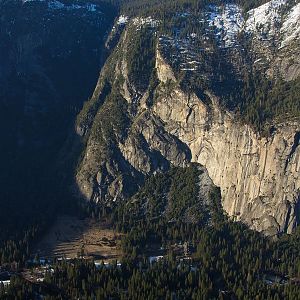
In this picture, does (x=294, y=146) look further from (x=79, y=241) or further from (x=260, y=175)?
(x=79, y=241)

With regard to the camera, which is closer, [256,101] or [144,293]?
[144,293]

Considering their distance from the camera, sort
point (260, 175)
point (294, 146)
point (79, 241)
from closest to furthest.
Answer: point (294, 146) → point (79, 241) → point (260, 175)

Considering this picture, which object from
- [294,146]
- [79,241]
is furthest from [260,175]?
[79,241]

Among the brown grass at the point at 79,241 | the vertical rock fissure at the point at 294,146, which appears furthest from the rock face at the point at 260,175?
the brown grass at the point at 79,241

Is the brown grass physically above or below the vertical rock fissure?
below

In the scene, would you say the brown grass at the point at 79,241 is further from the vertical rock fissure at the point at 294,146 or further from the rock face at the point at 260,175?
the vertical rock fissure at the point at 294,146

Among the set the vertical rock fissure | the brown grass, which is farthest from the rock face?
the brown grass

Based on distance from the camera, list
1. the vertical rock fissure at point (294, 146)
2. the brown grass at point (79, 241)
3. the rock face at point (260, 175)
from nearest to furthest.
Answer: the brown grass at point (79, 241), the rock face at point (260, 175), the vertical rock fissure at point (294, 146)

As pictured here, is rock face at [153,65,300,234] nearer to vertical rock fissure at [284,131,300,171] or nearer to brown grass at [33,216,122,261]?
vertical rock fissure at [284,131,300,171]

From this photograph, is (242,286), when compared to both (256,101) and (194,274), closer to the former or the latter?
(194,274)

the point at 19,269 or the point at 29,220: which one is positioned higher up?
the point at 29,220

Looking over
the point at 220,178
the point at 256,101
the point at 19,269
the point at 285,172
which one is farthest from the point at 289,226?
the point at 19,269
